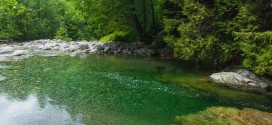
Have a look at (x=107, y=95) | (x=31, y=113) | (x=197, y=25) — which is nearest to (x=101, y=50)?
(x=197, y=25)

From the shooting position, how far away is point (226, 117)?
33.1 feet

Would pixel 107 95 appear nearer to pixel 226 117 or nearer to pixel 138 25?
pixel 226 117

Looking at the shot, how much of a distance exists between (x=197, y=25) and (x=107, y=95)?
8350 millimetres

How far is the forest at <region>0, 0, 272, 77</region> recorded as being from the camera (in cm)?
1447

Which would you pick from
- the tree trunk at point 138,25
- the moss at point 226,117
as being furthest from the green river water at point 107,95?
the tree trunk at point 138,25

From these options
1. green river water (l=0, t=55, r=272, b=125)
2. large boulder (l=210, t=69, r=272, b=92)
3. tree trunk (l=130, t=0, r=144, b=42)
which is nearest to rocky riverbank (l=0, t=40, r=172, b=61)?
tree trunk (l=130, t=0, r=144, b=42)

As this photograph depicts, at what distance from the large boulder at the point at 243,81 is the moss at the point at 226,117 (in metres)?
3.95

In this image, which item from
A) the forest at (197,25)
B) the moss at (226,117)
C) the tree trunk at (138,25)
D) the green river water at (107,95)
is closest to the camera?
the moss at (226,117)

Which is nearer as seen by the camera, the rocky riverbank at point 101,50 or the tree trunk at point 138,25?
the rocky riverbank at point 101,50

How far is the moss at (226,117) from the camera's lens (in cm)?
962

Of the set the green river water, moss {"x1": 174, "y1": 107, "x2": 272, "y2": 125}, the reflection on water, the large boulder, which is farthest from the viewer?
the large boulder

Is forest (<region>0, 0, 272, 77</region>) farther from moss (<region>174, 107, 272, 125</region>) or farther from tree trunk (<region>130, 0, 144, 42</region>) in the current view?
moss (<region>174, 107, 272, 125</region>)

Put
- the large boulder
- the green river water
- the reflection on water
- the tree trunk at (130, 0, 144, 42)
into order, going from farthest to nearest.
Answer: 1. the tree trunk at (130, 0, 144, 42)
2. the large boulder
3. the green river water
4. the reflection on water

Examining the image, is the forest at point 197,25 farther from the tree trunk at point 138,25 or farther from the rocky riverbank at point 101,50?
the rocky riverbank at point 101,50
